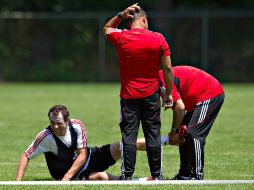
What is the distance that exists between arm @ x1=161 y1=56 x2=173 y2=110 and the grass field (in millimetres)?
872

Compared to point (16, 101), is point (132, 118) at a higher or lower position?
higher

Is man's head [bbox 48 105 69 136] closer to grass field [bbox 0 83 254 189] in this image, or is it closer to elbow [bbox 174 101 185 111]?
grass field [bbox 0 83 254 189]

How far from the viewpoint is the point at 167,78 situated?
900 centimetres

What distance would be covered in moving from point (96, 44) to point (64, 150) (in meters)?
24.2

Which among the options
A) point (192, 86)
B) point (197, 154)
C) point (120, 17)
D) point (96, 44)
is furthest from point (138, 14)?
point (96, 44)

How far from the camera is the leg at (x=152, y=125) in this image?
9.17 meters

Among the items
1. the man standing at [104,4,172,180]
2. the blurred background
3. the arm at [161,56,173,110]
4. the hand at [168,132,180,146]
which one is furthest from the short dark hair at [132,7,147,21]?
the blurred background

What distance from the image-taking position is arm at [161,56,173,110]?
29.5 ft

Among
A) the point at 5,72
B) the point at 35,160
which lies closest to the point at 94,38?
the point at 5,72

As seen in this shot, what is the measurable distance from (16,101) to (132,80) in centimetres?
1442

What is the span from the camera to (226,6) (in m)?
37.8

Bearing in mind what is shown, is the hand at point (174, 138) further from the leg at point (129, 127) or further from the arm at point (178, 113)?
the leg at point (129, 127)

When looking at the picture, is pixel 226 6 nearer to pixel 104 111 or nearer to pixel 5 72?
pixel 5 72

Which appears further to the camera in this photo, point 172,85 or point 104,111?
point 104,111
